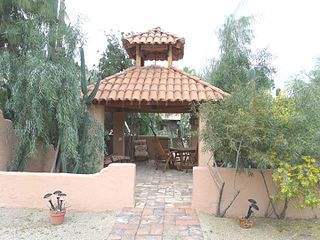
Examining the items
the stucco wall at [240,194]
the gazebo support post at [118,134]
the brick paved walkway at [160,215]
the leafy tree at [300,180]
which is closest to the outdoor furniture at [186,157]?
the brick paved walkway at [160,215]

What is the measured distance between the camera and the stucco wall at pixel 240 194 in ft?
22.2

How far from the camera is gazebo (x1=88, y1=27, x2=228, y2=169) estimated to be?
930 centimetres

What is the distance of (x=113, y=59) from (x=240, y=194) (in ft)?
34.7

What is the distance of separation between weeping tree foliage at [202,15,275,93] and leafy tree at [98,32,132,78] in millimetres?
4630

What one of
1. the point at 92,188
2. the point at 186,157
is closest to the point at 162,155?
the point at 186,157

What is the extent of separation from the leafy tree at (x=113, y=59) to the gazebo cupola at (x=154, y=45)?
3.18m

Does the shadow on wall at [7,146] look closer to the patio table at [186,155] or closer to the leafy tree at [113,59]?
the patio table at [186,155]

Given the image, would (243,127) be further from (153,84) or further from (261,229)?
(153,84)

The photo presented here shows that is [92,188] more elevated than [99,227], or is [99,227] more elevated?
[92,188]

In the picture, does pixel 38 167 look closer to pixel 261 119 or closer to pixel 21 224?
pixel 21 224

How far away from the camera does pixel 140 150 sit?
1518 centimetres

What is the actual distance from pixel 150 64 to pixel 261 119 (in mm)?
7091

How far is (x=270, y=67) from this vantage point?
14.6 m

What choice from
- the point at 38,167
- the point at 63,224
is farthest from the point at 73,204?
the point at 38,167
